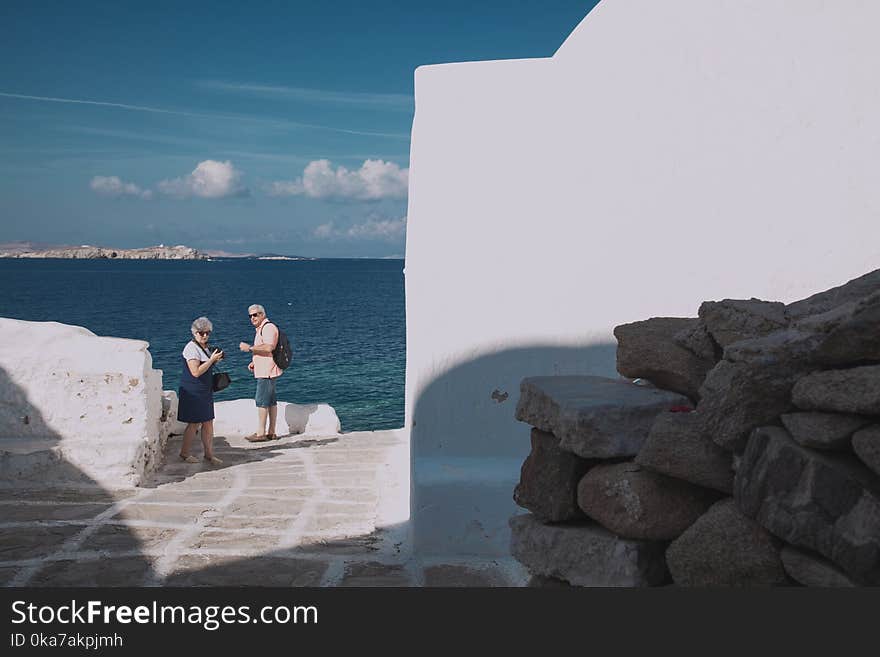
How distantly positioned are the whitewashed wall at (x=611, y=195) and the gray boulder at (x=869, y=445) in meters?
3.09

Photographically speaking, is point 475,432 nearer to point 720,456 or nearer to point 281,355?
point 720,456

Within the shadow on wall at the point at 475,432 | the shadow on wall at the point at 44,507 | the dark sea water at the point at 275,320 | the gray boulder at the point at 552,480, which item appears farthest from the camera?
the dark sea water at the point at 275,320

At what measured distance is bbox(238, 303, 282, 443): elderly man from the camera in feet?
30.2

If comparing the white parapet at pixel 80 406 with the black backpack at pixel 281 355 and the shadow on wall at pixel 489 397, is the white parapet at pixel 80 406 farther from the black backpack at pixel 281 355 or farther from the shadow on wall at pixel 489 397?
the shadow on wall at pixel 489 397

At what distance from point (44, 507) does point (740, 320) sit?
18.0 ft

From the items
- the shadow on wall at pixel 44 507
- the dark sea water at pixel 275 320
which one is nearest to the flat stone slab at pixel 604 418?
the shadow on wall at pixel 44 507

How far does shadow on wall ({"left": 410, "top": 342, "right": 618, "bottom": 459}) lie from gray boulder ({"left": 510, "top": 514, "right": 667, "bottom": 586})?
2.16 meters

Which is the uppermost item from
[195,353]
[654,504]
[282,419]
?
[195,353]

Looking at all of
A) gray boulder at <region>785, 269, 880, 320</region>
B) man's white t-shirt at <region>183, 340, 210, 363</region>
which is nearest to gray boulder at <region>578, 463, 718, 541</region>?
gray boulder at <region>785, 269, 880, 320</region>

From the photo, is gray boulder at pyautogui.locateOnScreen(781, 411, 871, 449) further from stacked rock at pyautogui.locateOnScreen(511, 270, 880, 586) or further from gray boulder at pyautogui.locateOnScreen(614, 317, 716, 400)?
gray boulder at pyautogui.locateOnScreen(614, 317, 716, 400)

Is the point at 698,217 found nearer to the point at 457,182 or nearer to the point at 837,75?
the point at 837,75

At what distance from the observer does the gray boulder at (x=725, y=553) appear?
221cm

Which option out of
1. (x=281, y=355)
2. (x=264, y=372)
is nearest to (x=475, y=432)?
(x=264, y=372)

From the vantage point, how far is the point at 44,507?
20.4 ft
